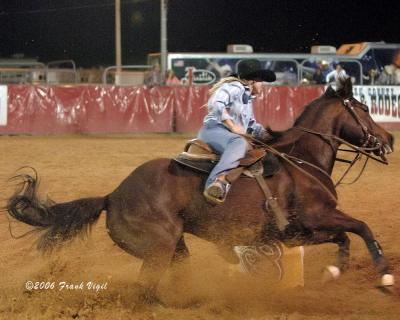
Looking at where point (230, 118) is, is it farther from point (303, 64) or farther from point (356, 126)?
point (303, 64)

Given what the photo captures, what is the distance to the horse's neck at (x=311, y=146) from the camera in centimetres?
571

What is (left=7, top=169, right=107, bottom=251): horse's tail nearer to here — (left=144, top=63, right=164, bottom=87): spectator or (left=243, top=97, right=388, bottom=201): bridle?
(left=243, top=97, right=388, bottom=201): bridle

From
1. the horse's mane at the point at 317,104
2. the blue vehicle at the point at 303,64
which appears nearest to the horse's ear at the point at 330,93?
the horse's mane at the point at 317,104

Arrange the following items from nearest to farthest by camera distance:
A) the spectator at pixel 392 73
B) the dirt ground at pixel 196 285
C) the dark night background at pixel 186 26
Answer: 1. the dirt ground at pixel 196 285
2. the spectator at pixel 392 73
3. the dark night background at pixel 186 26

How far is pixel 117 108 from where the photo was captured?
19.4 m

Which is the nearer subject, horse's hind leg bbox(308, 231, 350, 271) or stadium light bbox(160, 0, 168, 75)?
horse's hind leg bbox(308, 231, 350, 271)

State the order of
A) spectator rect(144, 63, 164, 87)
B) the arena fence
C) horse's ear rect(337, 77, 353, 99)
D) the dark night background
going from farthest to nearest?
the dark night background → spectator rect(144, 63, 164, 87) → the arena fence → horse's ear rect(337, 77, 353, 99)

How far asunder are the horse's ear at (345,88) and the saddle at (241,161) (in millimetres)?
858

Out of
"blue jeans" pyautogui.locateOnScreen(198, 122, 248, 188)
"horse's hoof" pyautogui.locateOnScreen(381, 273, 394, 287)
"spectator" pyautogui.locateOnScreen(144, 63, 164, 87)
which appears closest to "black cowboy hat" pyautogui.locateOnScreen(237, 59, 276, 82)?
"blue jeans" pyautogui.locateOnScreen(198, 122, 248, 188)

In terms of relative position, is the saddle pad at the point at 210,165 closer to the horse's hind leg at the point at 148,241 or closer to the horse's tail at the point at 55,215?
the horse's hind leg at the point at 148,241

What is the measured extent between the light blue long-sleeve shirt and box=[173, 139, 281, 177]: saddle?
0.26m

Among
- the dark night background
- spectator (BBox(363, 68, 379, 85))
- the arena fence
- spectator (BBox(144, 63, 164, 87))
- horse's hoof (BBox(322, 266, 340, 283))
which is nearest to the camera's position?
horse's hoof (BBox(322, 266, 340, 283))

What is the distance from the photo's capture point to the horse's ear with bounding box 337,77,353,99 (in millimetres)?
5812

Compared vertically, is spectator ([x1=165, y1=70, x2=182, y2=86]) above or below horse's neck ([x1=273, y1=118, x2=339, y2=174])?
below
